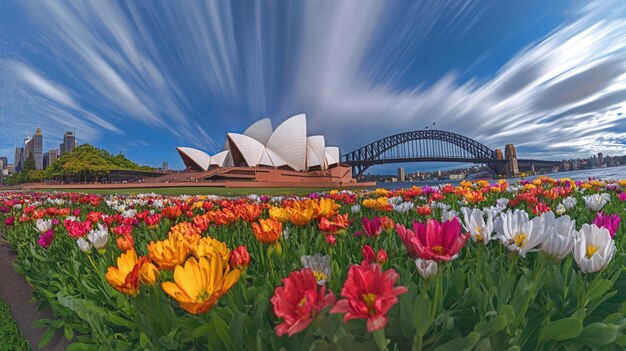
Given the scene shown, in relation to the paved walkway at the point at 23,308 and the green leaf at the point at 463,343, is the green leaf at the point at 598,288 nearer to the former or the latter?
the green leaf at the point at 463,343

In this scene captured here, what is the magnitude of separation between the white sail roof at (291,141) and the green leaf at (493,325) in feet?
143

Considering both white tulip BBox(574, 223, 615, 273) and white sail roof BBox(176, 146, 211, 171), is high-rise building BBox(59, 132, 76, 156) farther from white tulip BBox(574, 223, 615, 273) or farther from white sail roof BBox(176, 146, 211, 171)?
white tulip BBox(574, 223, 615, 273)

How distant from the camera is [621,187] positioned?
381cm

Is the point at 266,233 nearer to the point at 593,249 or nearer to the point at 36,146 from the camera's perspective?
the point at 593,249

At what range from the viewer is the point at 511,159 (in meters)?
49.2

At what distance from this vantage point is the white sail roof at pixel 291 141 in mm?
43812

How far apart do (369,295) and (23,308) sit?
2.37m

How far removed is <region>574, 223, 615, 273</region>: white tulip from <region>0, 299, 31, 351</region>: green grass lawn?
2615mm

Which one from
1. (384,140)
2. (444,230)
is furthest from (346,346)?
(384,140)

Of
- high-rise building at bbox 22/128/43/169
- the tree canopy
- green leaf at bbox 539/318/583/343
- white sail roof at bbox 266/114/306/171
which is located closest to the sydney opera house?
white sail roof at bbox 266/114/306/171

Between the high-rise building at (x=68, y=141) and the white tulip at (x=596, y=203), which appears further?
the high-rise building at (x=68, y=141)

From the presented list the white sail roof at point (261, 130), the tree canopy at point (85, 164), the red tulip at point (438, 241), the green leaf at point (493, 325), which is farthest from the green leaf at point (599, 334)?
the tree canopy at point (85, 164)

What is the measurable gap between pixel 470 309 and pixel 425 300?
33 cm

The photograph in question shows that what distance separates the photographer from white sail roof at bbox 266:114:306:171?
4381 cm
